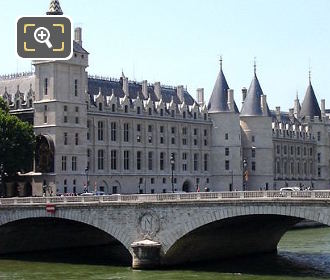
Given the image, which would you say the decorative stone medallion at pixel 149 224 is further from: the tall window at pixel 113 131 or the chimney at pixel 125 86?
the chimney at pixel 125 86

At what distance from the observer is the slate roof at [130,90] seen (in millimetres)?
101750

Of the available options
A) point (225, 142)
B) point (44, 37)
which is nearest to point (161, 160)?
point (225, 142)

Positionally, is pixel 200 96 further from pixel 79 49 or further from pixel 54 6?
pixel 54 6

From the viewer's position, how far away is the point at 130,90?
107438mm

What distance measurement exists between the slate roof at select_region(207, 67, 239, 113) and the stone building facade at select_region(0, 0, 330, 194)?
130 mm

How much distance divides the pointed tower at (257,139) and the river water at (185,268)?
53035 millimetres

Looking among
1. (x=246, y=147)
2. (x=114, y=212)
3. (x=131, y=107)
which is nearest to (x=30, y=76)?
(x=131, y=107)

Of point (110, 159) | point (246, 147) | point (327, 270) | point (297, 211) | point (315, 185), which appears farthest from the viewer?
point (315, 185)

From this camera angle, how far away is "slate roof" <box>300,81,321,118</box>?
457 ft

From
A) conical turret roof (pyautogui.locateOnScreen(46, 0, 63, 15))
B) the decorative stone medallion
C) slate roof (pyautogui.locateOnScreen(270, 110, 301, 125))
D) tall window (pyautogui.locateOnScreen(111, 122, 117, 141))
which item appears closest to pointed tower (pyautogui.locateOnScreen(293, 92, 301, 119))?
slate roof (pyautogui.locateOnScreen(270, 110, 301, 125))

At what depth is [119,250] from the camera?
6781 centimetres

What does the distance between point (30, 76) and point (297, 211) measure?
5738 centimetres

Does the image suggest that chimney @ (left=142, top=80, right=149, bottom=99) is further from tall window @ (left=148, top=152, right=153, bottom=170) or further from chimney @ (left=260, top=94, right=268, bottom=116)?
chimney @ (left=260, top=94, right=268, bottom=116)

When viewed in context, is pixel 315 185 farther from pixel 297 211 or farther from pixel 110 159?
pixel 297 211
